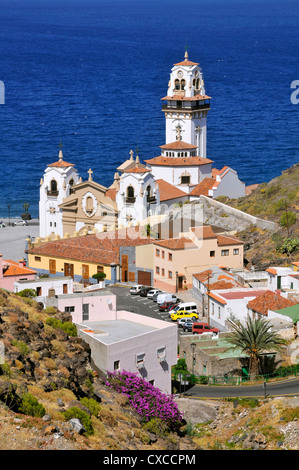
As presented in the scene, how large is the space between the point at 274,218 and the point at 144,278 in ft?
39.7

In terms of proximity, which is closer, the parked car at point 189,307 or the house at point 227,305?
the house at point 227,305

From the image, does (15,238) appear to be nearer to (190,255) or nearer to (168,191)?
(168,191)

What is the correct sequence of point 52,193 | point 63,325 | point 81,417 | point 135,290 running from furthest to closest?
1. point 52,193
2. point 135,290
3. point 63,325
4. point 81,417

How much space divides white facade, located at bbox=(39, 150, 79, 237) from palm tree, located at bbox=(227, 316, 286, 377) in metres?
30.3

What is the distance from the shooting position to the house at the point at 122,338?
130ft

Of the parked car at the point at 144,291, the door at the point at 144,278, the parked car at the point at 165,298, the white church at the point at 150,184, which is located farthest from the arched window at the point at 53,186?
the parked car at the point at 165,298

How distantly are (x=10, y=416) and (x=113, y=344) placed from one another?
1253 cm

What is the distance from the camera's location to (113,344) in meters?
39.5

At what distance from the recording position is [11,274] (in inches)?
2152

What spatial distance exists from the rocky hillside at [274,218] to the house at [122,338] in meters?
17.9

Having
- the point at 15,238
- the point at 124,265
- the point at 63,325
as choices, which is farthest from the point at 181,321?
the point at 15,238

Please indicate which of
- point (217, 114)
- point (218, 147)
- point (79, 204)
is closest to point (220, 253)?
point (79, 204)

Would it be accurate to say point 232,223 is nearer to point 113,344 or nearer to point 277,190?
point 277,190

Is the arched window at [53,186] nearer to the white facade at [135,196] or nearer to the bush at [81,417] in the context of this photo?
the white facade at [135,196]
